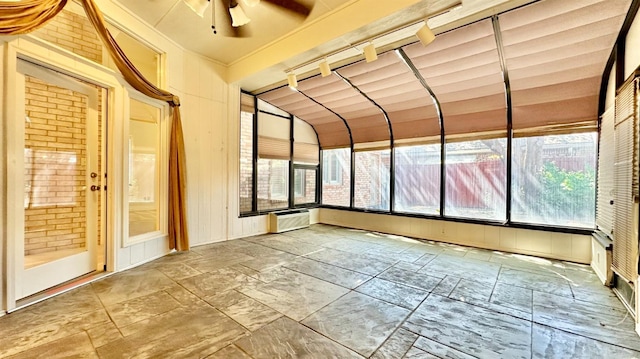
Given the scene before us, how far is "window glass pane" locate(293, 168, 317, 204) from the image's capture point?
6664 mm

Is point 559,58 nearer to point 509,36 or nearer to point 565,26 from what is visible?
point 565,26

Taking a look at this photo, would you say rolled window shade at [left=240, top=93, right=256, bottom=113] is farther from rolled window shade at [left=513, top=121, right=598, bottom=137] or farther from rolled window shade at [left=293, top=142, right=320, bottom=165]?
rolled window shade at [left=513, top=121, right=598, bottom=137]

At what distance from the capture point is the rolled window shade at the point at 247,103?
5.42 metres

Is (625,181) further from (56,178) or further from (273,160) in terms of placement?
(56,178)

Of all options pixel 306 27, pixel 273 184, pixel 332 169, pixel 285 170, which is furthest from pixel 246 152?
pixel 306 27

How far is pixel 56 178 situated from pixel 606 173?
681 cm

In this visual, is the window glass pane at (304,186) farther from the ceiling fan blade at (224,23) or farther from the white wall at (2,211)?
the white wall at (2,211)

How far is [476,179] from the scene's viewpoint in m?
4.82

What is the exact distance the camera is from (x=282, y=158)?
246 inches

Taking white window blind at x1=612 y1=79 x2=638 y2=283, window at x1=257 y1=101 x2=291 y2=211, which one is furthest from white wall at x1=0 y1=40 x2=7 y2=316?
white window blind at x1=612 y1=79 x2=638 y2=283

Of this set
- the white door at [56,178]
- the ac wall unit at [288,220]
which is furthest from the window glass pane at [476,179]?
the white door at [56,178]

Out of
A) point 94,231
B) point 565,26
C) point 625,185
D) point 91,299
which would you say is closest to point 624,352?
point 625,185

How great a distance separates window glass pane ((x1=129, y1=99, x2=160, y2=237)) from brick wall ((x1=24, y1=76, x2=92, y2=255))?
0.52 metres

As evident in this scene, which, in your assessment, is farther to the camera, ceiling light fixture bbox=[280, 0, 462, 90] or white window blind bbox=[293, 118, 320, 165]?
white window blind bbox=[293, 118, 320, 165]
